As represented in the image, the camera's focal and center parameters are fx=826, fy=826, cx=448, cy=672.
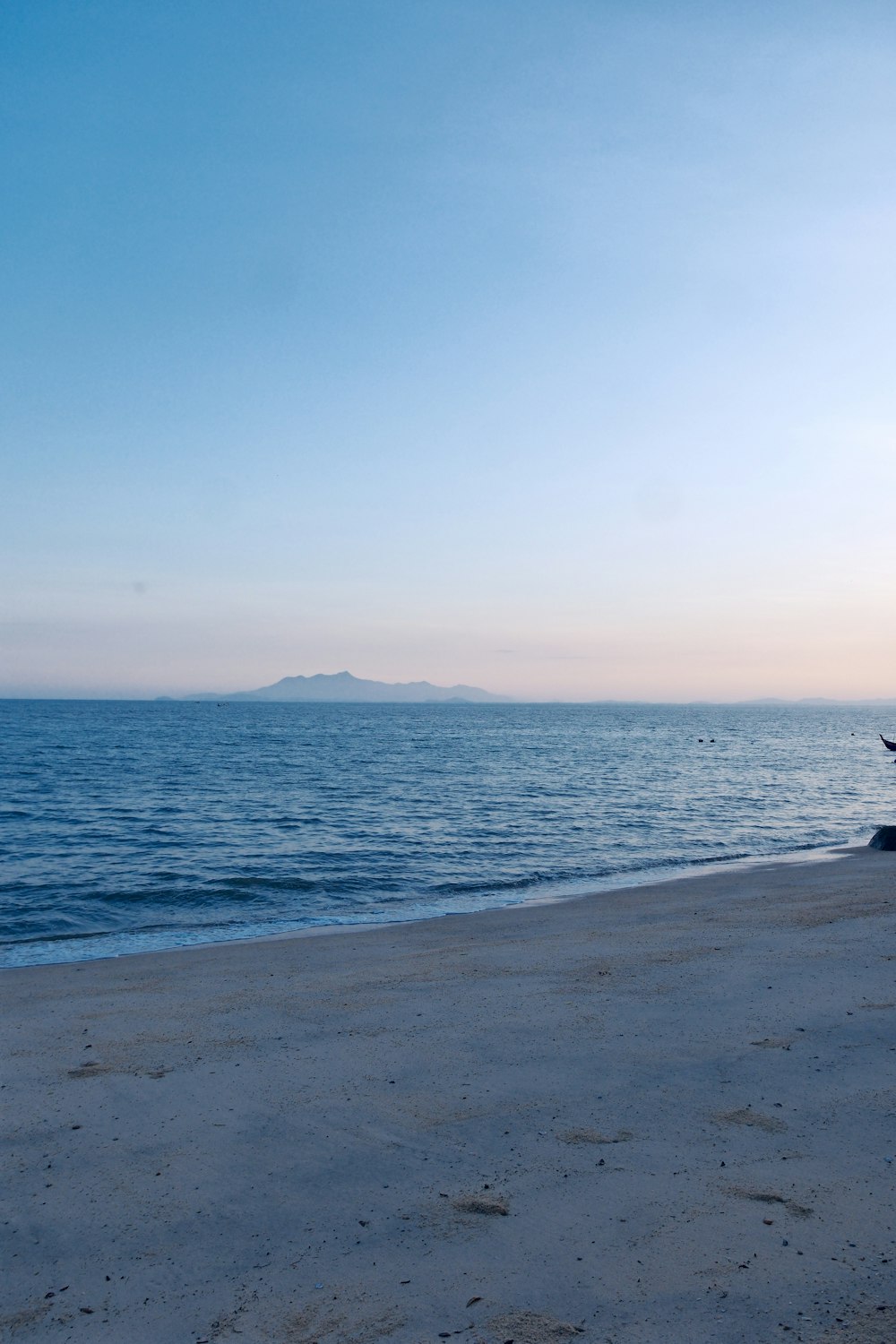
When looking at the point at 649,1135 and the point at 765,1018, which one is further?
the point at 765,1018

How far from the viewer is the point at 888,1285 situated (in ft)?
14.3

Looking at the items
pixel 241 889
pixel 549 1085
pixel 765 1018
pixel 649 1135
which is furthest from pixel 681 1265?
pixel 241 889

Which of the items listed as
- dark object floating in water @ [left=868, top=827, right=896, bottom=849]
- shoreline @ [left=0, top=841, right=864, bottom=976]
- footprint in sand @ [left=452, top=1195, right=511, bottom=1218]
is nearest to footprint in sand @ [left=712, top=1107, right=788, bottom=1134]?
footprint in sand @ [left=452, top=1195, right=511, bottom=1218]

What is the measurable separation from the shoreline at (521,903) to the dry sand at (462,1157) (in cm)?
333

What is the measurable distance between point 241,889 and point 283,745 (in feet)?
199

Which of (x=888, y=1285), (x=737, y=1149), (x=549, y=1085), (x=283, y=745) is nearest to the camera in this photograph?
(x=888, y=1285)

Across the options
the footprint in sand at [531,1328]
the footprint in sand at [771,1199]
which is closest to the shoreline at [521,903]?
the footprint in sand at [771,1199]

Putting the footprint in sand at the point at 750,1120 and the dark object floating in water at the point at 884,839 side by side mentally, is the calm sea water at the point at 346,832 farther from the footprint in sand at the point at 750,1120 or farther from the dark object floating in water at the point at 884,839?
the footprint in sand at the point at 750,1120

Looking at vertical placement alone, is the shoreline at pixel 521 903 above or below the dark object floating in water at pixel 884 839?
below

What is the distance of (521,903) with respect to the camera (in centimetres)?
1747

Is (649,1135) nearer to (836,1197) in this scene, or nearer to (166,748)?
(836,1197)

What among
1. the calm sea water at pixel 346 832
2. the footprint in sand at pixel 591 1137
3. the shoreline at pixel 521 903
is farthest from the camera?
the calm sea water at pixel 346 832

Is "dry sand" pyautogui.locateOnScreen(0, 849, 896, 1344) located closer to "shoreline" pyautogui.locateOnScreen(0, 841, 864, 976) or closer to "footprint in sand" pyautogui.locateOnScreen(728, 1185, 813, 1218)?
"footprint in sand" pyautogui.locateOnScreen(728, 1185, 813, 1218)

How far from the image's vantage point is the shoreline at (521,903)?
13.8 meters
